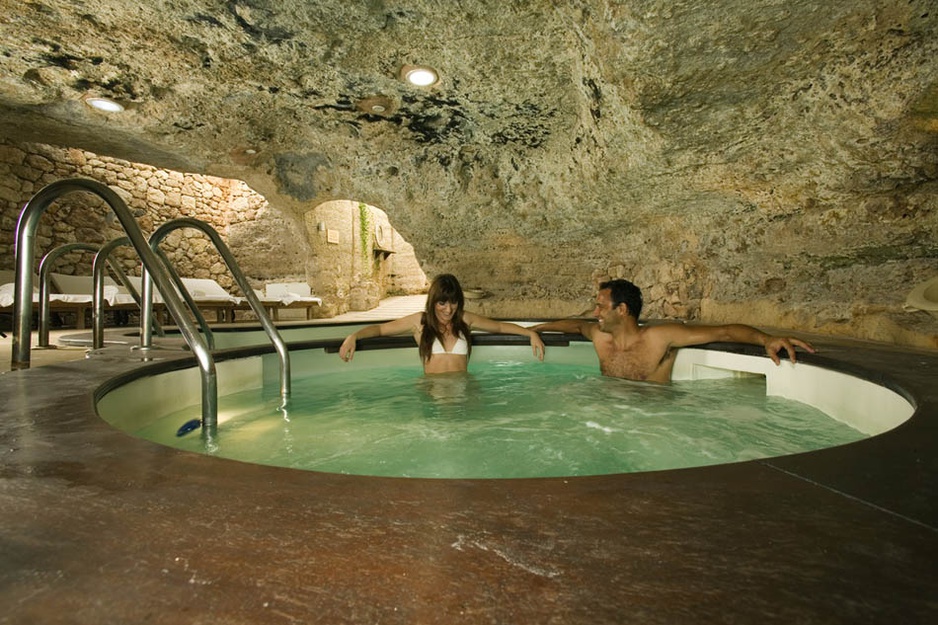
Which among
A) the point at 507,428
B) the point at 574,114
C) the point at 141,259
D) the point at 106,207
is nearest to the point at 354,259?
the point at 106,207

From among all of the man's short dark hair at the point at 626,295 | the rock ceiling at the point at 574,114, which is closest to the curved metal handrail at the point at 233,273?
the rock ceiling at the point at 574,114

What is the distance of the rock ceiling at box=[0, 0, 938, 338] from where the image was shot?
116 inches

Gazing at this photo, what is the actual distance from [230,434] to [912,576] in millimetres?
2512

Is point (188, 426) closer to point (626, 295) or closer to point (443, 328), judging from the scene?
point (443, 328)

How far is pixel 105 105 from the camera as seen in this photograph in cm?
484

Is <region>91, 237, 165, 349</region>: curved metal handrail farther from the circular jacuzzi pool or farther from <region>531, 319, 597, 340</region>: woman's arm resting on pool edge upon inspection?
<region>531, 319, 597, 340</region>: woman's arm resting on pool edge

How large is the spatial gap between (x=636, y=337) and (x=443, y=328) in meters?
1.55

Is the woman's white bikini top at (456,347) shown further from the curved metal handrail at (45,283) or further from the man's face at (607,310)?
the curved metal handrail at (45,283)

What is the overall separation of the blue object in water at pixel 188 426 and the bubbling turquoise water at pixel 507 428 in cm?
3

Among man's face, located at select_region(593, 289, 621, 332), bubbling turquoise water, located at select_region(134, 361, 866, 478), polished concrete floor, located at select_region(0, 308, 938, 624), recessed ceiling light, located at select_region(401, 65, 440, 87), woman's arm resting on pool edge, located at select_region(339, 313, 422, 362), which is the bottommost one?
bubbling turquoise water, located at select_region(134, 361, 866, 478)

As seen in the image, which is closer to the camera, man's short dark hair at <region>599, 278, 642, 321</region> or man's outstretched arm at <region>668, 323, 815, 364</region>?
man's outstretched arm at <region>668, 323, 815, 364</region>

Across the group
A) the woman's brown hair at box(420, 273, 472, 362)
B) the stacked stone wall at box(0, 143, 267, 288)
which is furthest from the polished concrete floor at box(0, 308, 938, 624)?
the stacked stone wall at box(0, 143, 267, 288)

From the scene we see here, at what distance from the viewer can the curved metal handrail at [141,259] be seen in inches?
67.3

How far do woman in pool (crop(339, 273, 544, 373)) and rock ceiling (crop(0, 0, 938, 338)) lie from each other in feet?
6.62
